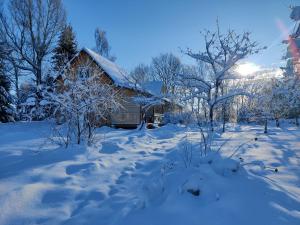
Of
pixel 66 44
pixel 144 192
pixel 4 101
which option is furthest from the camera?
pixel 66 44

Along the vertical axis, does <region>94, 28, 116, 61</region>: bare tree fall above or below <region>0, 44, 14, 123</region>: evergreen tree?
above

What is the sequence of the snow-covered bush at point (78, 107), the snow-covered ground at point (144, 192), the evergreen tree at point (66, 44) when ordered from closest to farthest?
the snow-covered ground at point (144, 192)
the snow-covered bush at point (78, 107)
the evergreen tree at point (66, 44)

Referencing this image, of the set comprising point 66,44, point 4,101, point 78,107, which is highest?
point 66,44

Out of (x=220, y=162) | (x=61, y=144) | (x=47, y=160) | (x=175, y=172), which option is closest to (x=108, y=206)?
(x=175, y=172)

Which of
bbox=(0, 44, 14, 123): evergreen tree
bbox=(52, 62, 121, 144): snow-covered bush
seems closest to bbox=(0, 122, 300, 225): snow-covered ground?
bbox=(52, 62, 121, 144): snow-covered bush

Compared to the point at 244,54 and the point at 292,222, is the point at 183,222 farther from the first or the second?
the point at 244,54

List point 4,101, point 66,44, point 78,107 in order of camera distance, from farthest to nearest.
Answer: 1. point 66,44
2. point 4,101
3. point 78,107

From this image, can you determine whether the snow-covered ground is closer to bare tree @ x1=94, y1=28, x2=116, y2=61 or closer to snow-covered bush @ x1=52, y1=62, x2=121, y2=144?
snow-covered bush @ x1=52, y1=62, x2=121, y2=144

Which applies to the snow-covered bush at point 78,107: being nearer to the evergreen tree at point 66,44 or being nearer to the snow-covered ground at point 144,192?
the snow-covered ground at point 144,192

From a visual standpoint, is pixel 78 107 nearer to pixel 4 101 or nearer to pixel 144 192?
pixel 144 192

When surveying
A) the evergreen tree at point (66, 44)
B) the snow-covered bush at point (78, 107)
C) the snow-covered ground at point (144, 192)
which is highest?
the evergreen tree at point (66, 44)

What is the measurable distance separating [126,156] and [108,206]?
3.24 metres

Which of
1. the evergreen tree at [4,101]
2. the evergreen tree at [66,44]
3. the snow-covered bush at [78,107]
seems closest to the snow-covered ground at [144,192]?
the snow-covered bush at [78,107]

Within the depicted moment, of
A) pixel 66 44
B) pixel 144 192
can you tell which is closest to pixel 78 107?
pixel 144 192
